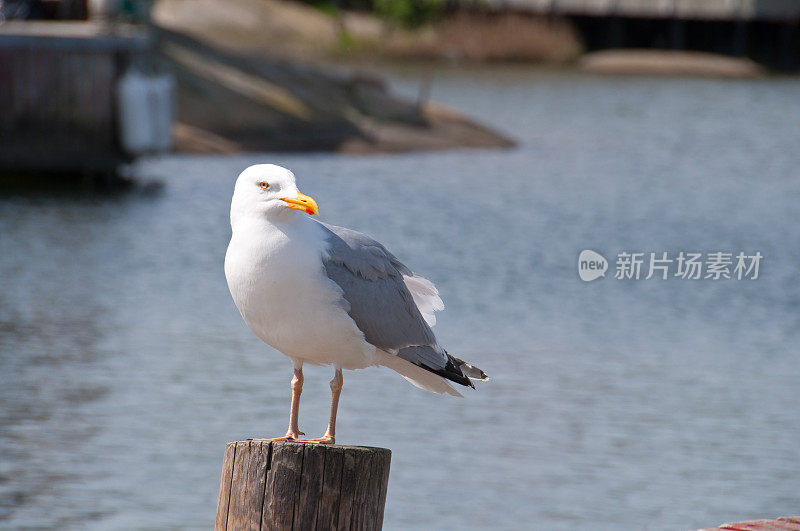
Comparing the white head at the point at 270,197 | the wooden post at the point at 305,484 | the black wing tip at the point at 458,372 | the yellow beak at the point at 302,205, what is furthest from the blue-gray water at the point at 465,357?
the yellow beak at the point at 302,205

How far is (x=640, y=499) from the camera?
10.3 metres

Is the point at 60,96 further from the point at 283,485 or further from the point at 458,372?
the point at 283,485

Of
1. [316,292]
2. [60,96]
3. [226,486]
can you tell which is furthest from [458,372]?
[60,96]

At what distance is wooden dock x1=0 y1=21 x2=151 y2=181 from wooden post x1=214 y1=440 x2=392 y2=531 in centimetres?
2056

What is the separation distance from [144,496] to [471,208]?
1521 centimetres

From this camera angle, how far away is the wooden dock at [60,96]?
24156 millimetres

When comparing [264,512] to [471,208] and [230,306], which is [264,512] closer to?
[230,306]

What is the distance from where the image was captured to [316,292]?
193 inches

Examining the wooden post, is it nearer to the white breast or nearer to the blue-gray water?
the white breast

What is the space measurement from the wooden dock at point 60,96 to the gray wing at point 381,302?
19.9 metres

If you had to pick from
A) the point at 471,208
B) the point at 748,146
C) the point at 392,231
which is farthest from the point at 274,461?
the point at 748,146

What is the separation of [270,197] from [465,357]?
29.7 feet

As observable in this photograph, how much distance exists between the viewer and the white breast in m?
4.80

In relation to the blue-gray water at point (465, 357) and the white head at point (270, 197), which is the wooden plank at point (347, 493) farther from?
the blue-gray water at point (465, 357)
